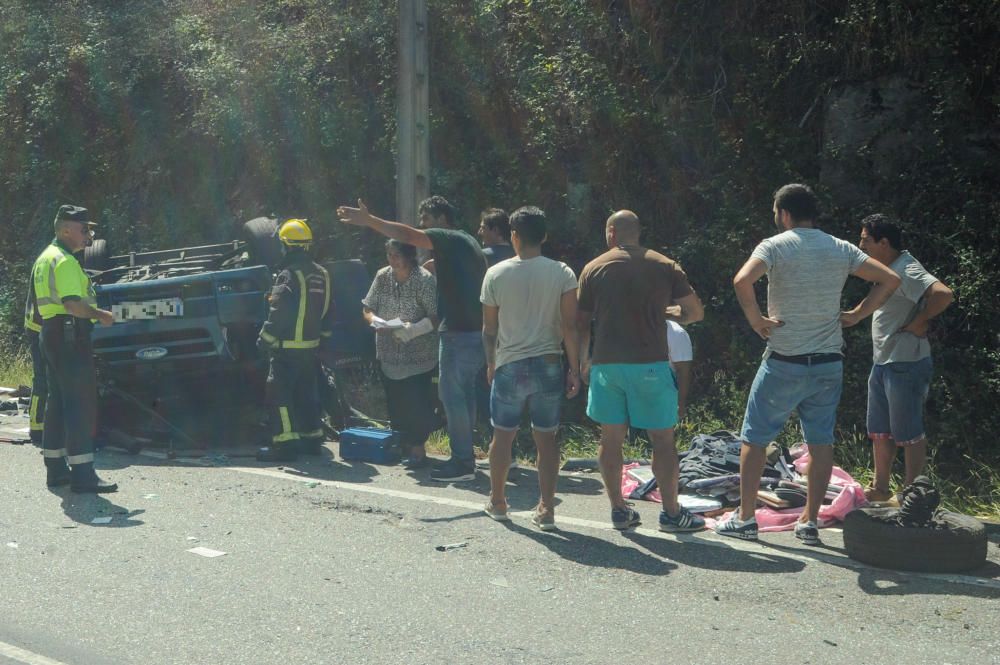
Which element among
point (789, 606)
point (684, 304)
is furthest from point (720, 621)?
point (684, 304)

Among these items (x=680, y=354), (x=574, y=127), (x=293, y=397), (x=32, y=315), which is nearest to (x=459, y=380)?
(x=680, y=354)

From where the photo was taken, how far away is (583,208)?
40.5ft

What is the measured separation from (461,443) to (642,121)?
474 cm

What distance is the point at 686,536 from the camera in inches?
269

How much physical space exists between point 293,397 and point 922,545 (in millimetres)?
5397

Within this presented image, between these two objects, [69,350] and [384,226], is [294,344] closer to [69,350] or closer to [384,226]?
[69,350]

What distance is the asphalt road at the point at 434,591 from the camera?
16.3 feet

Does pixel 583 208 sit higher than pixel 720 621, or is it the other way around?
pixel 583 208

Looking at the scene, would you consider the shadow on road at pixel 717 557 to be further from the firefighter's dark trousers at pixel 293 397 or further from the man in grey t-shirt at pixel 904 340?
the firefighter's dark trousers at pixel 293 397

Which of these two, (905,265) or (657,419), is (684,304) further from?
(905,265)

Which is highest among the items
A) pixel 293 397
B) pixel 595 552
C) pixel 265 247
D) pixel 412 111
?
pixel 412 111

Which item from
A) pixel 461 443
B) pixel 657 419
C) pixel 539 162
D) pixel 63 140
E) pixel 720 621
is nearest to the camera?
pixel 720 621

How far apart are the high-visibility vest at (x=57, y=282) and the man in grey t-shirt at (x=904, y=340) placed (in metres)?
5.35

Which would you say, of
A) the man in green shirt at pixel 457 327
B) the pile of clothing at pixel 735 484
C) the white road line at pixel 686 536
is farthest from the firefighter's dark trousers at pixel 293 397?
the pile of clothing at pixel 735 484
